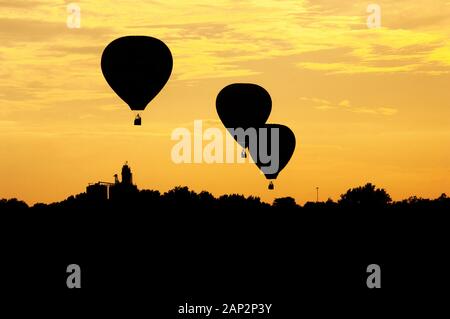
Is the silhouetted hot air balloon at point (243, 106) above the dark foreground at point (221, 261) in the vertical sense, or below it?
above

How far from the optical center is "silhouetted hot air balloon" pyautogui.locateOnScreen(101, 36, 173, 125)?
222ft

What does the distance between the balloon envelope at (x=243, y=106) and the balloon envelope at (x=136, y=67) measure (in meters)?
10.8

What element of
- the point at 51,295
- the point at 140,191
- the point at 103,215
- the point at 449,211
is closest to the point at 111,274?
the point at 51,295

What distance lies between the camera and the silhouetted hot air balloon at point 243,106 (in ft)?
259

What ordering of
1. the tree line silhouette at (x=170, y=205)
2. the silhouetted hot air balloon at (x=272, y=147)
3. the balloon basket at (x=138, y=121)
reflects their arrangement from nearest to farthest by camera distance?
the balloon basket at (x=138, y=121) < the silhouetted hot air balloon at (x=272, y=147) < the tree line silhouette at (x=170, y=205)

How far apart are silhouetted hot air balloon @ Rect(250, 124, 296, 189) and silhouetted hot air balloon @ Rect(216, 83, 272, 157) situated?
2.82m

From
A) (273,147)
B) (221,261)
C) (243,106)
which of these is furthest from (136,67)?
(221,261)

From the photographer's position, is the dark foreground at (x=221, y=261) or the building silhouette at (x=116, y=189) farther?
the building silhouette at (x=116, y=189)

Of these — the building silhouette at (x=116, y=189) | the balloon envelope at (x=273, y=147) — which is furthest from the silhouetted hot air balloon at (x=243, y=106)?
the building silhouette at (x=116, y=189)

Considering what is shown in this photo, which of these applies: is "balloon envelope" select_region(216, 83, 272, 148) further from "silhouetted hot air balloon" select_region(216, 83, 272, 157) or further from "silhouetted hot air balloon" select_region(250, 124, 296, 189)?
"silhouetted hot air balloon" select_region(250, 124, 296, 189)

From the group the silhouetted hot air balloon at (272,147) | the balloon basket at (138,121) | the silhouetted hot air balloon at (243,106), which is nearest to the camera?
the balloon basket at (138,121)

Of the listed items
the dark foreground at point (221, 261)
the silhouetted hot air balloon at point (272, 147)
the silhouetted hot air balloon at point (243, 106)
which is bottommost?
the dark foreground at point (221, 261)

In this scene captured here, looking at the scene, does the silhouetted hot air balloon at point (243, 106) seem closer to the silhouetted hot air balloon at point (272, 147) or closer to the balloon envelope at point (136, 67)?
the silhouetted hot air balloon at point (272, 147)
